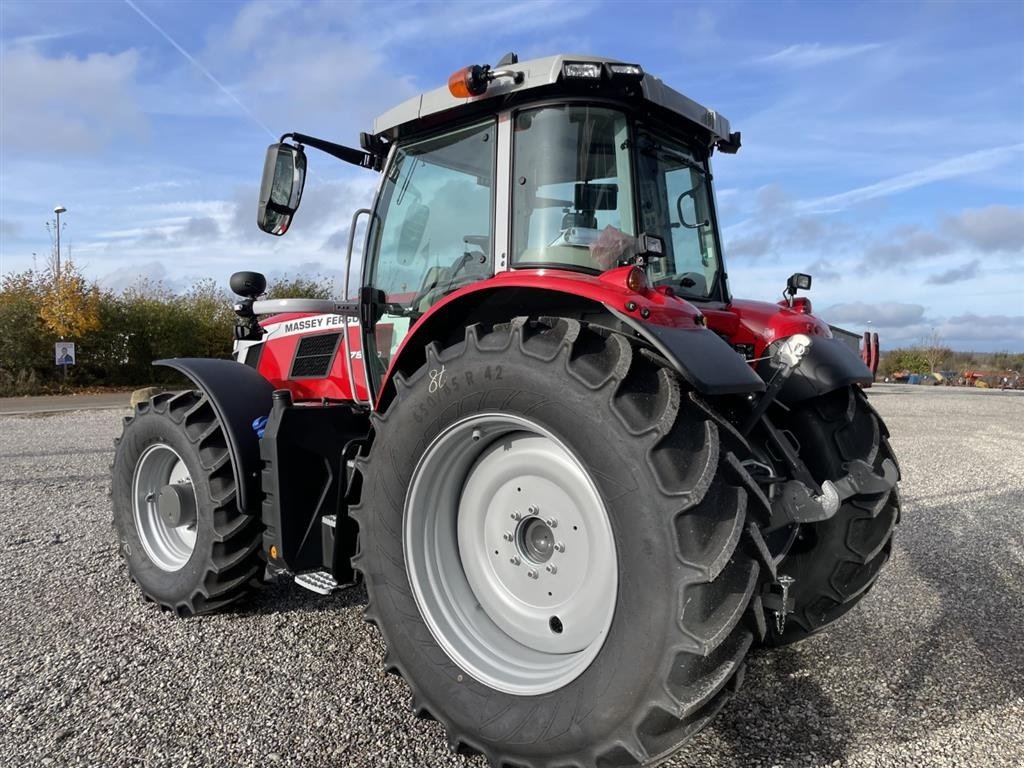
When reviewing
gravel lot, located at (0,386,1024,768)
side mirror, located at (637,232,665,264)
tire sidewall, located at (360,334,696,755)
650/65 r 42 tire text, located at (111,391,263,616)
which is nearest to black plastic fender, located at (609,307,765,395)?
tire sidewall, located at (360,334,696,755)

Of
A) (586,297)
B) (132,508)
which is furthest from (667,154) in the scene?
(132,508)

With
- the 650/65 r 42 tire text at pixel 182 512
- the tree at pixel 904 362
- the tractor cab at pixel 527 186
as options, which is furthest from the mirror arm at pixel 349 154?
the tree at pixel 904 362

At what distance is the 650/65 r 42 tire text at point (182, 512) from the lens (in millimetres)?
3498

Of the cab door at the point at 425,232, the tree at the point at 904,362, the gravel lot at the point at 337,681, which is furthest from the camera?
the tree at the point at 904,362

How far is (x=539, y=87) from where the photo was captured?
2.78 metres

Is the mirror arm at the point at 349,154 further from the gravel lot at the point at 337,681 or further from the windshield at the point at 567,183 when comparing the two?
the gravel lot at the point at 337,681

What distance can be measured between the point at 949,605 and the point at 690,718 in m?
2.88

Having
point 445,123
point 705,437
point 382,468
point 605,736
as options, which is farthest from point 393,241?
point 605,736

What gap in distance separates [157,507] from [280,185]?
1.92 meters

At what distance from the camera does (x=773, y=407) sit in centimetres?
307

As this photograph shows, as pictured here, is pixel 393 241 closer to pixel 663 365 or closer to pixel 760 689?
pixel 663 365

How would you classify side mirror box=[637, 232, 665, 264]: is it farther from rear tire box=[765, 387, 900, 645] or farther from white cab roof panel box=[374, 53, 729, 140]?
rear tire box=[765, 387, 900, 645]

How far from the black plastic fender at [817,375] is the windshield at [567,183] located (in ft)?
2.82

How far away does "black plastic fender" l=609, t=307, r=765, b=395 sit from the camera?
205 cm
